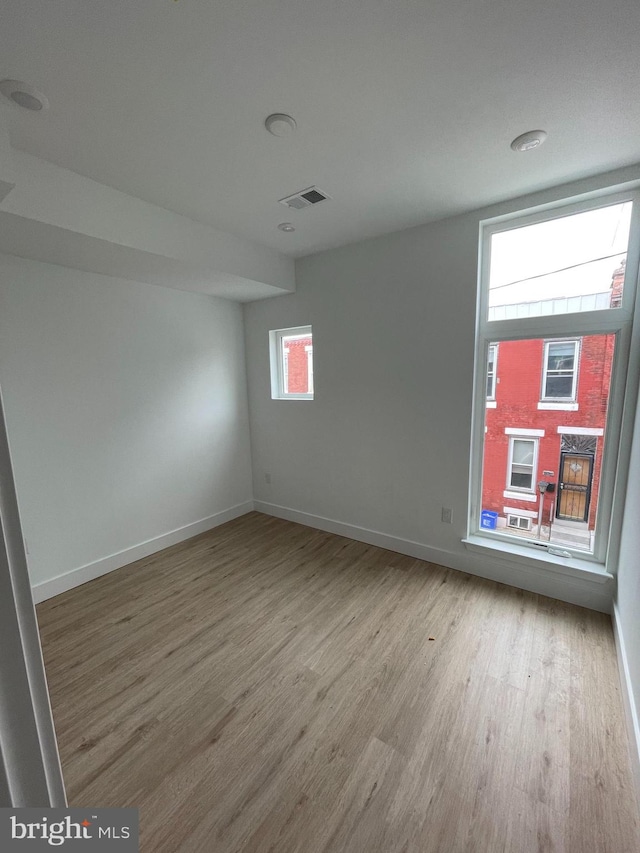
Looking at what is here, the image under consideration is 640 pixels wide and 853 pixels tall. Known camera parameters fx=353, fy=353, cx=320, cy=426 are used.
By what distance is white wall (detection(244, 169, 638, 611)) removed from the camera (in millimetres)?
2637

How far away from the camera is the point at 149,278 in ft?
9.52

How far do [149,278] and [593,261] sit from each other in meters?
3.22

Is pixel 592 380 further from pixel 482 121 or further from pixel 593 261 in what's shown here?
pixel 482 121

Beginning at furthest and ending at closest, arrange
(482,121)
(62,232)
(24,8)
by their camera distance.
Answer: (62,232) < (482,121) < (24,8)

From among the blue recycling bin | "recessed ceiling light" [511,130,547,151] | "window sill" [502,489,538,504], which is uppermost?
"recessed ceiling light" [511,130,547,151]

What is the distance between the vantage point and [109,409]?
287cm

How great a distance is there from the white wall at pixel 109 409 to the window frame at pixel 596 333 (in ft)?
8.24

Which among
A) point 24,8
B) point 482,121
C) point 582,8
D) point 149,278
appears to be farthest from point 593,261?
point 149,278

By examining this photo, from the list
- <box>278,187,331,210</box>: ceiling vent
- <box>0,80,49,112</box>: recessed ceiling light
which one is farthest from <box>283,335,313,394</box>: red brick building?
<box>0,80,49,112</box>: recessed ceiling light

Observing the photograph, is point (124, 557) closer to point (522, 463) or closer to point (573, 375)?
point (522, 463)

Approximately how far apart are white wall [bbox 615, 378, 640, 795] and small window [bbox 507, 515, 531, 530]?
1.84 feet

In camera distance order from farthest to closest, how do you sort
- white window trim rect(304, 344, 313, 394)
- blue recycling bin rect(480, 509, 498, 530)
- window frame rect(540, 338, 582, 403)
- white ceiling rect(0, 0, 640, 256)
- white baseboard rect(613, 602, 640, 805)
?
1. white window trim rect(304, 344, 313, 394)
2. blue recycling bin rect(480, 509, 498, 530)
3. window frame rect(540, 338, 582, 403)
4. white baseboard rect(613, 602, 640, 805)
5. white ceiling rect(0, 0, 640, 256)

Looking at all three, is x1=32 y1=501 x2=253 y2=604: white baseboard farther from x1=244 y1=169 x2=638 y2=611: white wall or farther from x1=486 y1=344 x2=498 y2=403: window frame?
x1=486 y1=344 x2=498 y2=403: window frame

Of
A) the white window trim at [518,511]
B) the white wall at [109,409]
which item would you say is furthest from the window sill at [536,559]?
the white wall at [109,409]
